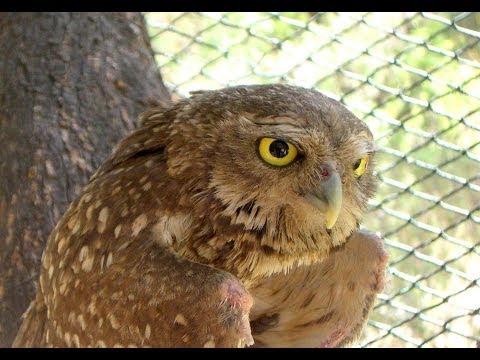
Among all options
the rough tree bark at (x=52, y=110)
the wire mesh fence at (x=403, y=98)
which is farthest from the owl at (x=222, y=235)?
the wire mesh fence at (x=403, y=98)

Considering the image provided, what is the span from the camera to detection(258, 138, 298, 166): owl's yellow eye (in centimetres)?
182

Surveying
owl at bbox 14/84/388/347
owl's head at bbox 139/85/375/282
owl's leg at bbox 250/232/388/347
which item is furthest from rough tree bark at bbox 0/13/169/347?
owl's leg at bbox 250/232/388/347

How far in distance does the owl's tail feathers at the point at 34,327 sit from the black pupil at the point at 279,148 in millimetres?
684

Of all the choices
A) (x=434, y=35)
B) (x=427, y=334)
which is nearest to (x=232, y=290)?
(x=434, y=35)

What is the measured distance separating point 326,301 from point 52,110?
975 millimetres

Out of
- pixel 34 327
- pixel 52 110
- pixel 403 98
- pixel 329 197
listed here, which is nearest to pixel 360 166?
pixel 329 197

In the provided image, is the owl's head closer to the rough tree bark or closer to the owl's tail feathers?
the owl's tail feathers

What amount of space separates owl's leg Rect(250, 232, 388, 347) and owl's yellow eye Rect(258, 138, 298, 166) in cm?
34

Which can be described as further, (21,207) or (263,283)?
(21,207)

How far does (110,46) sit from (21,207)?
1.97 feet

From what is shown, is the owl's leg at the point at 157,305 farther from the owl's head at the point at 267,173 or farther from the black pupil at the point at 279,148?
the black pupil at the point at 279,148

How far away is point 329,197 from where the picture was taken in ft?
5.81
